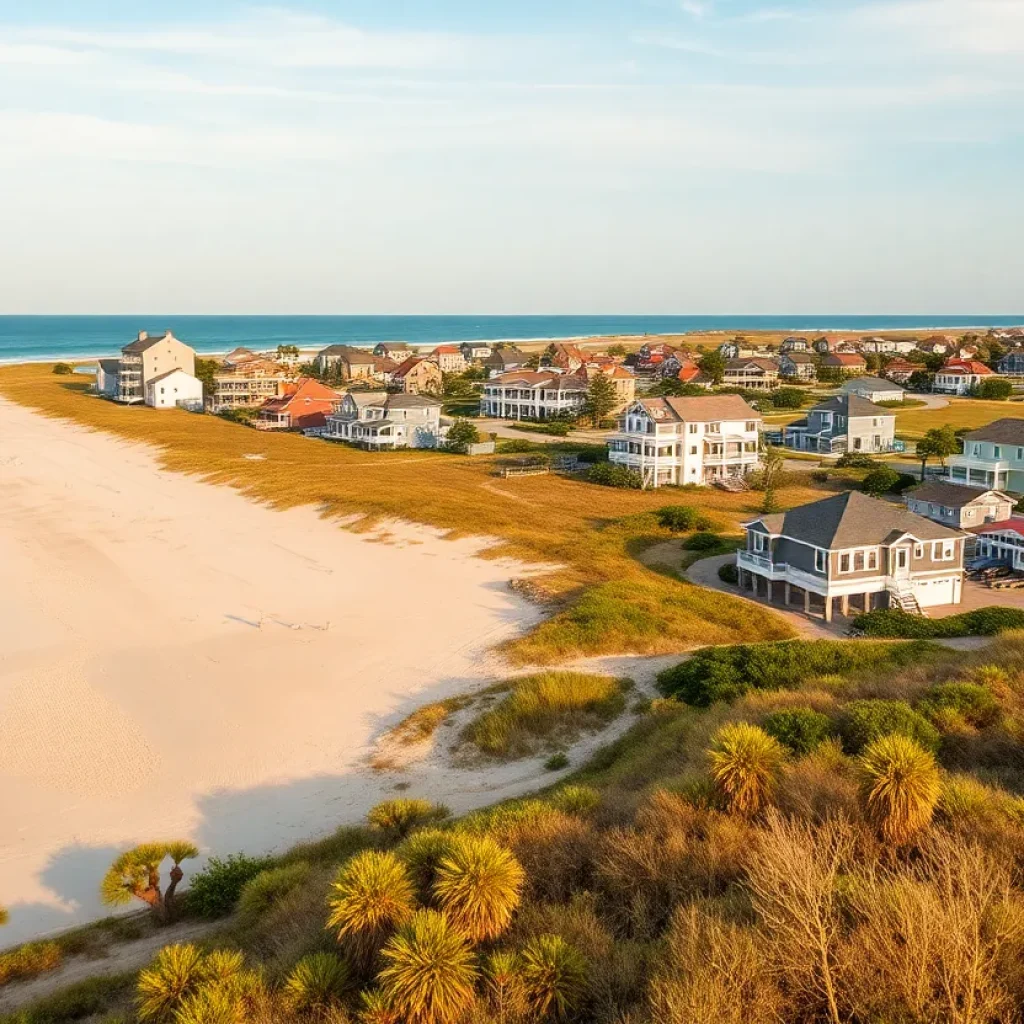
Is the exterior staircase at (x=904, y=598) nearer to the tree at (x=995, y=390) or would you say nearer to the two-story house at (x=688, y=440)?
the two-story house at (x=688, y=440)

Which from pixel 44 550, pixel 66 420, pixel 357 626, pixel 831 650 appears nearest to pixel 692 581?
pixel 831 650

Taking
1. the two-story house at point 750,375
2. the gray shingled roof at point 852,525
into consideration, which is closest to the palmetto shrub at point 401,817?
the gray shingled roof at point 852,525

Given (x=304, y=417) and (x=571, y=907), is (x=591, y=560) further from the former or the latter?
(x=304, y=417)

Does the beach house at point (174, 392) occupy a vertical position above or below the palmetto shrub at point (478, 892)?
above

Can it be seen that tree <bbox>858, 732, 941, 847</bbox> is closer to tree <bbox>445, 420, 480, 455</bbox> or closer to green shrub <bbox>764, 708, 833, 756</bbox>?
green shrub <bbox>764, 708, 833, 756</bbox>

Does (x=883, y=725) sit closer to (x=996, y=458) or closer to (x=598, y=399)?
(x=996, y=458)

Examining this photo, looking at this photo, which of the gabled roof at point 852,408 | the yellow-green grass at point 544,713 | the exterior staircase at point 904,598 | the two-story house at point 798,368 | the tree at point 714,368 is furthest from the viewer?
the two-story house at point 798,368
